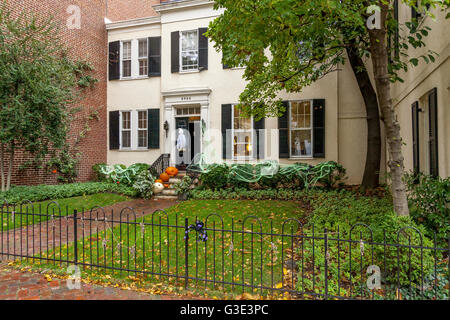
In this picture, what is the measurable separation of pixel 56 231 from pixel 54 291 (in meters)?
3.55

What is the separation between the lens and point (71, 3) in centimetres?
1280

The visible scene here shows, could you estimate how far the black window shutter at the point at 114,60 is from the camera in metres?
14.2

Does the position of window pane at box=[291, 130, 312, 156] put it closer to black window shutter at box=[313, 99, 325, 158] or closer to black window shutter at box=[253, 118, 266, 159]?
black window shutter at box=[313, 99, 325, 158]

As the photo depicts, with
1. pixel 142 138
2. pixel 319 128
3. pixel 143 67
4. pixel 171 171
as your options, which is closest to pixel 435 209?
pixel 319 128

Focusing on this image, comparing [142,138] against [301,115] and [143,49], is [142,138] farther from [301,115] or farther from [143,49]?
[301,115]

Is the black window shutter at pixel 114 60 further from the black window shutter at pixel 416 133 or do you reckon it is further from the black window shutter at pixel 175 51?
the black window shutter at pixel 416 133

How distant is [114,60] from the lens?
14195mm

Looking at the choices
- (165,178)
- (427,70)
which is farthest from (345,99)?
(165,178)

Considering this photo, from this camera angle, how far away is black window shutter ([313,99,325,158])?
11234mm

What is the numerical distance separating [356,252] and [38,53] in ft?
35.4

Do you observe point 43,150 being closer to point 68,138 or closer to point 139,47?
point 68,138

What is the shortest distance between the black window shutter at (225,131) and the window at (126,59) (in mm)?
5210

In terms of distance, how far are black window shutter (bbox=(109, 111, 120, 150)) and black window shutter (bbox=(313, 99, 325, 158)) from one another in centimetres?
877

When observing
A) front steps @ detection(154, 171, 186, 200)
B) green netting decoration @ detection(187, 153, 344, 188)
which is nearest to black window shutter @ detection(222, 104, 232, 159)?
green netting decoration @ detection(187, 153, 344, 188)
